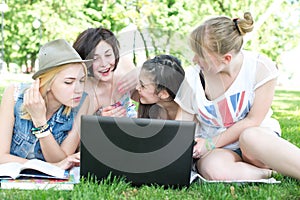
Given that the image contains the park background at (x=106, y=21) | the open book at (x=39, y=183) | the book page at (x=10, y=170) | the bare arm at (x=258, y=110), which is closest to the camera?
the open book at (x=39, y=183)

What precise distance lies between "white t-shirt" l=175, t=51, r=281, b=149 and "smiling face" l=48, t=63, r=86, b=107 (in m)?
0.56

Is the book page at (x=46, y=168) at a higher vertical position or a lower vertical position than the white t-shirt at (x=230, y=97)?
lower

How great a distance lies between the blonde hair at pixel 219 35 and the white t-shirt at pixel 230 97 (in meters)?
0.13

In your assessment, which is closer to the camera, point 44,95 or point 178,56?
point 178,56

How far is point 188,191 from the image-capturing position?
6.70 feet

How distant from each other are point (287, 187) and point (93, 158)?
3.03 ft

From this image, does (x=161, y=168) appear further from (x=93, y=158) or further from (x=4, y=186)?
(x=4, y=186)

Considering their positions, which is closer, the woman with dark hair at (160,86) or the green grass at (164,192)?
the green grass at (164,192)

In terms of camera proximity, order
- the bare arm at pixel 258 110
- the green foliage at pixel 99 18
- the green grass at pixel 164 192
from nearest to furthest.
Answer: the green grass at pixel 164 192
the bare arm at pixel 258 110
the green foliage at pixel 99 18

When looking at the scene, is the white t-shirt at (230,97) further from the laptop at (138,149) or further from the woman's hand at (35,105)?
the woman's hand at (35,105)

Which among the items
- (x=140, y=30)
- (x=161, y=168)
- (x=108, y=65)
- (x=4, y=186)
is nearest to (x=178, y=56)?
(x=140, y=30)

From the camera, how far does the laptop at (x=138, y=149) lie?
1909mm

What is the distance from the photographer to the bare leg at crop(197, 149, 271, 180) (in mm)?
2260

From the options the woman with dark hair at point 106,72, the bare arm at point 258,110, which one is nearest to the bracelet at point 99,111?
the woman with dark hair at point 106,72
